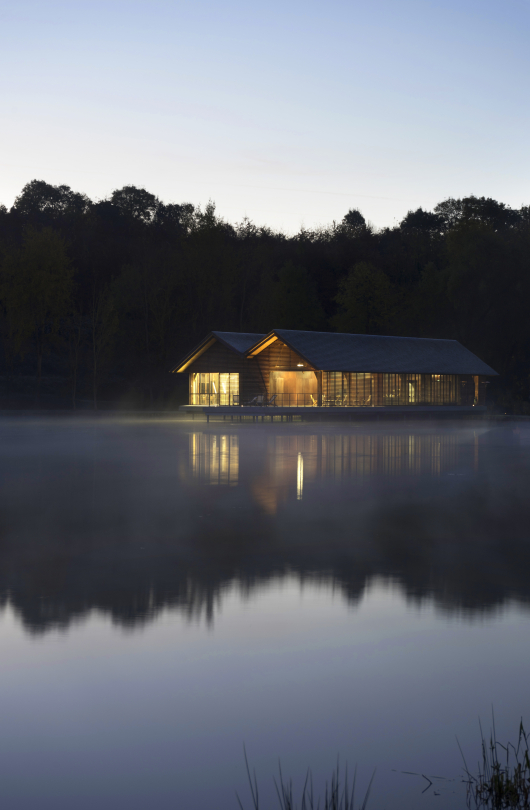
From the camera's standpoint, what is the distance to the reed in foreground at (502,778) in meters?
3.91

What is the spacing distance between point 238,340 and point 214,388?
3.74m

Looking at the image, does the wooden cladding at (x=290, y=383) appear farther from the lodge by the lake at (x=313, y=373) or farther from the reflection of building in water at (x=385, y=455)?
the reflection of building in water at (x=385, y=455)

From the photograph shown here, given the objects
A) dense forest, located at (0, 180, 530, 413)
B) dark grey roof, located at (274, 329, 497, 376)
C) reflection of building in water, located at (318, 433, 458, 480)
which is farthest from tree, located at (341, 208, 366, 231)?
reflection of building in water, located at (318, 433, 458, 480)

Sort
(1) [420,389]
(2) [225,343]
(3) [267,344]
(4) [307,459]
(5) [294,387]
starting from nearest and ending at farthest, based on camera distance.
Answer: (4) [307,459]
(3) [267,344]
(2) [225,343]
(5) [294,387]
(1) [420,389]

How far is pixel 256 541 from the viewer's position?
35.6 feet

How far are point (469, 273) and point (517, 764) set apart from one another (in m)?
77.5

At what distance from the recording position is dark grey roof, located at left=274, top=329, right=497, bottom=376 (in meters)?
55.1

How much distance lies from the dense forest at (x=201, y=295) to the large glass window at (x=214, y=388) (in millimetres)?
10605

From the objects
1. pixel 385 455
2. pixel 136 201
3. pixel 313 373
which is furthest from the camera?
pixel 136 201

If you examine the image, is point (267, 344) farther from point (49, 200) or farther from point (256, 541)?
point (49, 200)

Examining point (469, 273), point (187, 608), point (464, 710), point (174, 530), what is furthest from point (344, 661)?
point (469, 273)

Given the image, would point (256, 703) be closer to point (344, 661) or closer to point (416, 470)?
point (344, 661)

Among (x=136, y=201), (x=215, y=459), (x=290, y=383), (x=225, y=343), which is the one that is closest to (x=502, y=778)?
(x=215, y=459)

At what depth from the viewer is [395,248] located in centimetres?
9431
